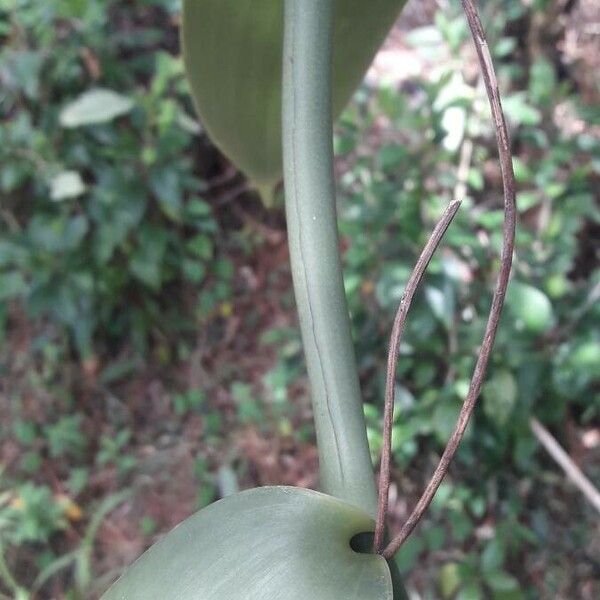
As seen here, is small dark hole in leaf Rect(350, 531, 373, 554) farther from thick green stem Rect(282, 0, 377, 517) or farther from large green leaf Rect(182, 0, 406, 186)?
large green leaf Rect(182, 0, 406, 186)

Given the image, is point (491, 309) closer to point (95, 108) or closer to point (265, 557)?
point (265, 557)

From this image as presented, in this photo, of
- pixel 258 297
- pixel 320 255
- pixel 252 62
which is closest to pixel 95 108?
pixel 258 297

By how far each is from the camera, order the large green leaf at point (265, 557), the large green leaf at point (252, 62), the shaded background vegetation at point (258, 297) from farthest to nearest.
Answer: the shaded background vegetation at point (258, 297)
the large green leaf at point (252, 62)
the large green leaf at point (265, 557)

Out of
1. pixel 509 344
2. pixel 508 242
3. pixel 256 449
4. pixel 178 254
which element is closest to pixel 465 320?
pixel 509 344

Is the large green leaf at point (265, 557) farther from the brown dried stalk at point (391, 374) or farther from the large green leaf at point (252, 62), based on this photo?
the large green leaf at point (252, 62)

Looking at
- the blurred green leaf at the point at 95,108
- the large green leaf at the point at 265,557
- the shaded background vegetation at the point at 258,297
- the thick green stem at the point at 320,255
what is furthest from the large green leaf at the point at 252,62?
the blurred green leaf at the point at 95,108

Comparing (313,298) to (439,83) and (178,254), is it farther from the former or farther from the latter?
(178,254)

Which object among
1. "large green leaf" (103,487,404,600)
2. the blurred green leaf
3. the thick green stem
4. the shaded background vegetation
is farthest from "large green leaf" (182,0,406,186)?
the blurred green leaf
